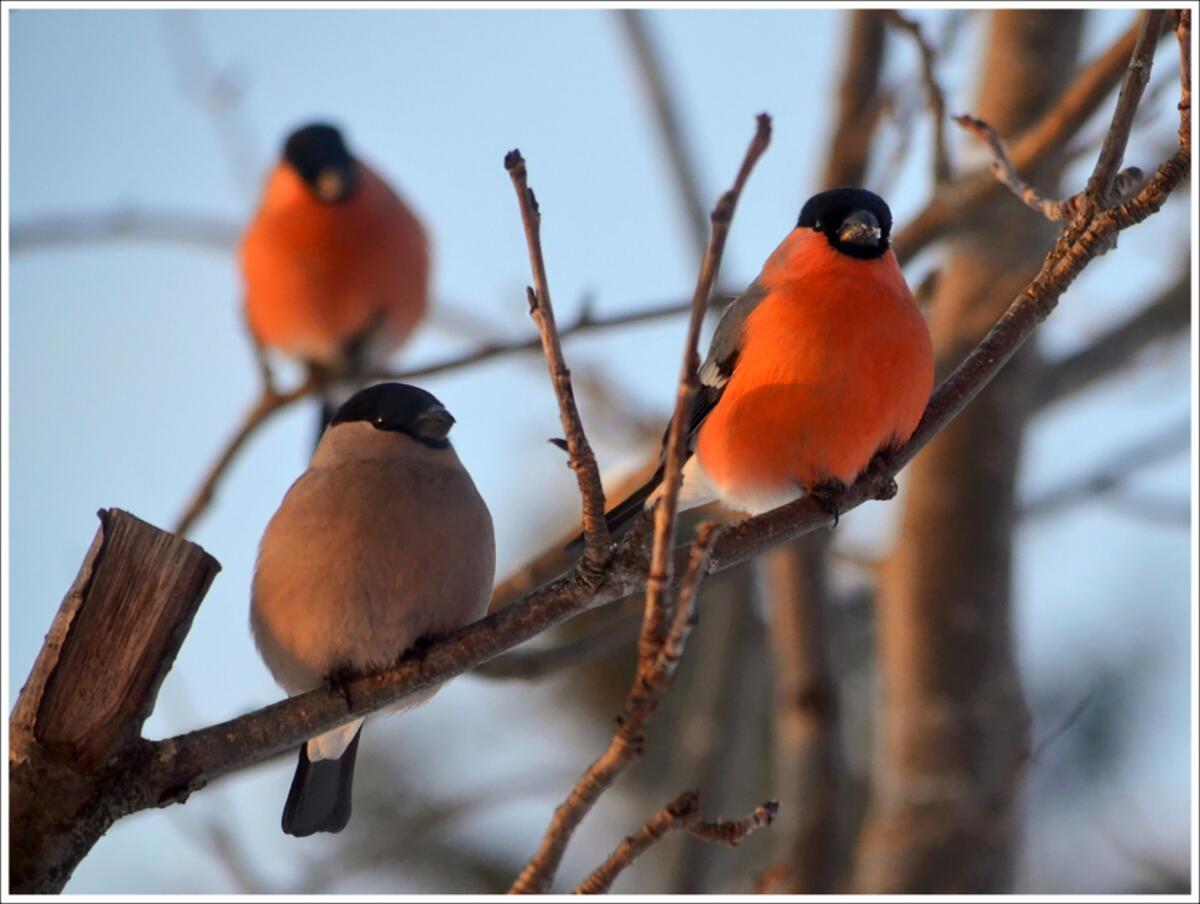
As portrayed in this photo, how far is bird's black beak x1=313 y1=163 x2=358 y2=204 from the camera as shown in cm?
518

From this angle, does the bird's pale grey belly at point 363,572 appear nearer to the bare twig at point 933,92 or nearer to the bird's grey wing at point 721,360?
the bird's grey wing at point 721,360

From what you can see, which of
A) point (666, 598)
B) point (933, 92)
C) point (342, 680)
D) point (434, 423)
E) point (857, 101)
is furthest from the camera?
point (857, 101)

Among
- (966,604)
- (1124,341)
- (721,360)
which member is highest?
(1124,341)

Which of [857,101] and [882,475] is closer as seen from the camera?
[882,475]

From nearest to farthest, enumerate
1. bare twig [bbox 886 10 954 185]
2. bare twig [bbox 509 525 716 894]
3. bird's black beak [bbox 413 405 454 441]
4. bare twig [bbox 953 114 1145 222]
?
bare twig [bbox 509 525 716 894] < bare twig [bbox 953 114 1145 222] < bird's black beak [bbox 413 405 454 441] < bare twig [bbox 886 10 954 185]

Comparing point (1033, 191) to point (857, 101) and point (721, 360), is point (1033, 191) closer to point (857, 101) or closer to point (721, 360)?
point (721, 360)

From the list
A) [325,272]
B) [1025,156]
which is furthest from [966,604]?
[325,272]

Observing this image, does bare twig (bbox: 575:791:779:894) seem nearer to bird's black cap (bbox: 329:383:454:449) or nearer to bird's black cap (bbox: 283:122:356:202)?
bird's black cap (bbox: 329:383:454:449)

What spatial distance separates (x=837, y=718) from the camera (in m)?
4.43

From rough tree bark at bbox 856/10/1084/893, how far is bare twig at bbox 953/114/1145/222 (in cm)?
147

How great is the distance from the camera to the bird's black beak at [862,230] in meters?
2.71

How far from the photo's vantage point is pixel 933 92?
3695 millimetres

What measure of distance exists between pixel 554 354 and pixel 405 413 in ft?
3.69

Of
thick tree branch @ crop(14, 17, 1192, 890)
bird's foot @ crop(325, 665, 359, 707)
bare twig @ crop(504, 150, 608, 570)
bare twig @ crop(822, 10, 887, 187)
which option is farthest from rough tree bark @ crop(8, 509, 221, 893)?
bare twig @ crop(822, 10, 887, 187)
